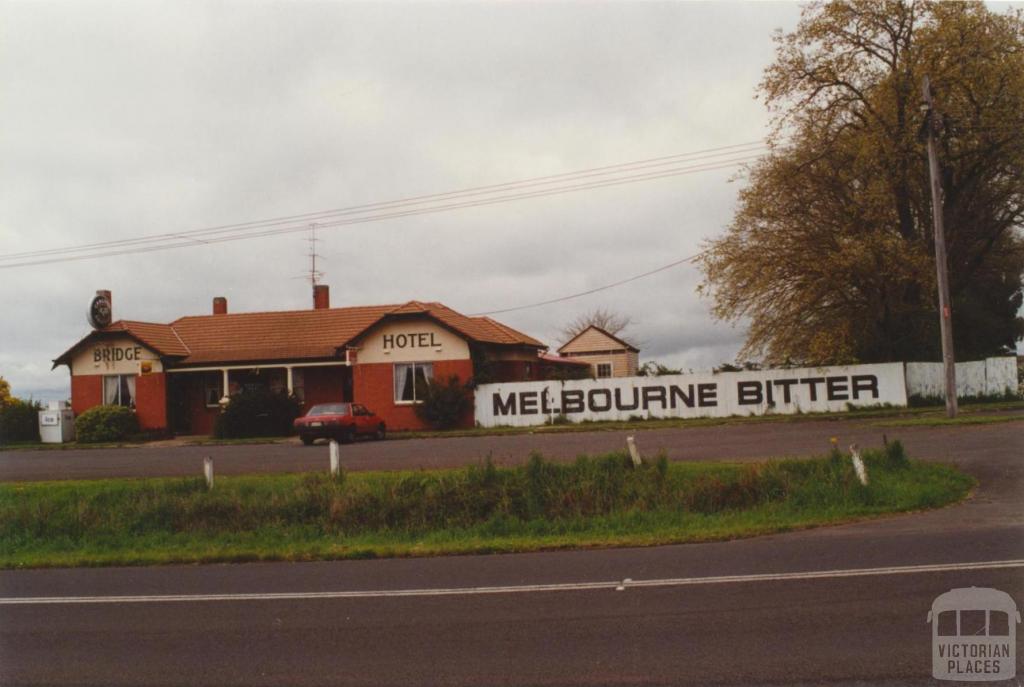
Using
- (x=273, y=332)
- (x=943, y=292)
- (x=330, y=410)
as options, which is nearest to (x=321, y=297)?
(x=273, y=332)

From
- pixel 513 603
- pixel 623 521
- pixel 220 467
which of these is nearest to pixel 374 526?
pixel 623 521

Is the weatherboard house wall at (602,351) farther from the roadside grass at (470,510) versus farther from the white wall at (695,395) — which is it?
the roadside grass at (470,510)

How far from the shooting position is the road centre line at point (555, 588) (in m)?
8.46

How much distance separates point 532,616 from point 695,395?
29.2 metres

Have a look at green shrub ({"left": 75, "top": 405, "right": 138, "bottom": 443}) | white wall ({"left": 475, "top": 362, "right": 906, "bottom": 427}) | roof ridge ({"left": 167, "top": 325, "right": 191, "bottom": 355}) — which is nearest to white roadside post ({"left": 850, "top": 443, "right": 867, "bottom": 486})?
white wall ({"left": 475, "top": 362, "right": 906, "bottom": 427})

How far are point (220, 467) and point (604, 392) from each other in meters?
17.9

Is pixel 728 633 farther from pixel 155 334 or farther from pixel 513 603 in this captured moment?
pixel 155 334

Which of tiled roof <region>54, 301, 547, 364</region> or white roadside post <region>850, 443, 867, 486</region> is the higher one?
tiled roof <region>54, 301, 547, 364</region>

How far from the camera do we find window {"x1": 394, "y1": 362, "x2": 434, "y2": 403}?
127ft

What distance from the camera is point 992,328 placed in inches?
1722

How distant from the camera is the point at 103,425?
127ft

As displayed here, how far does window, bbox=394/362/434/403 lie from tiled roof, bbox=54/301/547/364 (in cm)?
219

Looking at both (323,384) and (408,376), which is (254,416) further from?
(408,376)

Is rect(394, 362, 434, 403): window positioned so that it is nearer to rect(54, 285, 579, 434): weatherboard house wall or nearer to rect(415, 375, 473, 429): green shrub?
rect(54, 285, 579, 434): weatherboard house wall
